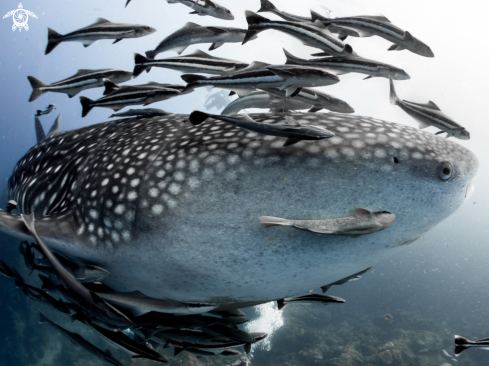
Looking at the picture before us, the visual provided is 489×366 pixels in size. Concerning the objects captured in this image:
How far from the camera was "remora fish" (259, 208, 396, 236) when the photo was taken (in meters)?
1.42

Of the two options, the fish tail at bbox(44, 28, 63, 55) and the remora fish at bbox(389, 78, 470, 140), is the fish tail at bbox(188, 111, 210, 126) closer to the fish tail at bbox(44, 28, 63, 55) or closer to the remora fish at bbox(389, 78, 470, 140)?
the remora fish at bbox(389, 78, 470, 140)

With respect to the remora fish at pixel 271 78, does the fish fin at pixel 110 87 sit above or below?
below

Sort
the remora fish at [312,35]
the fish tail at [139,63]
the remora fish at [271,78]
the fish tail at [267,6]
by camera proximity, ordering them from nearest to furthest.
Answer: the remora fish at [271,78] < the remora fish at [312,35] < the fish tail at [267,6] < the fish tail at [139,63]

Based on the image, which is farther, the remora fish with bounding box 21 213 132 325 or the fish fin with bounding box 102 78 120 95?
the fish fin with bounding box 102 78 120 95

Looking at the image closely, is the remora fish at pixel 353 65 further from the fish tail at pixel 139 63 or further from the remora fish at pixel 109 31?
the remora fish at pixel 109 31

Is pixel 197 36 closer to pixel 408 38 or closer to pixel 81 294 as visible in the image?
pixel 408 38

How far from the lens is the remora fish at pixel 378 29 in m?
2.62

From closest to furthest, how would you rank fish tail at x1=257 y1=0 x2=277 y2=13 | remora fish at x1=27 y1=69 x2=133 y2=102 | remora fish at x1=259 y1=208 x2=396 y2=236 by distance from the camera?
1. remora fish at x1=259 y1=208 x2=396 y2=236
2. fish tail at x1=257 y1=0 x2=277 y2=13
3. remora fish at x1=27 y1=69 x2=133 y2=102

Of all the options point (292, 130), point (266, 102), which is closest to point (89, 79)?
point (266, 102)

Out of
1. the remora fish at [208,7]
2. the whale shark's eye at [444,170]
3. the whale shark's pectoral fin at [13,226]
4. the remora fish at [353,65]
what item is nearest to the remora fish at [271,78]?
the remora fish at [353,65]

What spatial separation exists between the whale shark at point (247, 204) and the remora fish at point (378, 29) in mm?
1217

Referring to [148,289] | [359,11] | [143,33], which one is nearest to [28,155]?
[143,33]

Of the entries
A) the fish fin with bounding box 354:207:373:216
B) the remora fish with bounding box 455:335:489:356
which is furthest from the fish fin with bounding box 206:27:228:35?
the remora fish with bounding box 455:335:489:356

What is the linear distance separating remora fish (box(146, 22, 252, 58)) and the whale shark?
100cm
